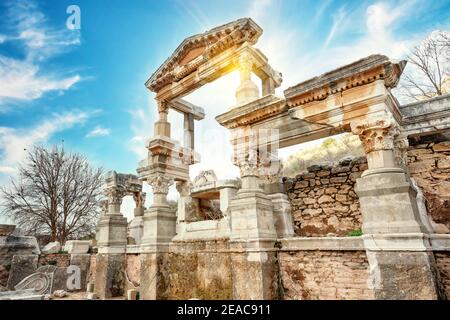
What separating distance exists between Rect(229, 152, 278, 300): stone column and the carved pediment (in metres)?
4.70

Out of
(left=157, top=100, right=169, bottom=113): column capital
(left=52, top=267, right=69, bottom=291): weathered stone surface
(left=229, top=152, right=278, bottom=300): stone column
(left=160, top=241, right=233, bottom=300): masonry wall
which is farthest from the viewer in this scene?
(left=157, top=100, right=169, bottom=113): column capital

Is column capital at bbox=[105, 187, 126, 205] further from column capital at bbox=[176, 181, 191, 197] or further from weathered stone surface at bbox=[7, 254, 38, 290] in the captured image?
weathered stone surface at bbox=[7, 254, 38, 290]

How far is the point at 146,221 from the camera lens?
9.45 meters

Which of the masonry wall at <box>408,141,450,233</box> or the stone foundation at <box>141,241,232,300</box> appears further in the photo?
the stone foundation at <box>141,241,232,300</box>

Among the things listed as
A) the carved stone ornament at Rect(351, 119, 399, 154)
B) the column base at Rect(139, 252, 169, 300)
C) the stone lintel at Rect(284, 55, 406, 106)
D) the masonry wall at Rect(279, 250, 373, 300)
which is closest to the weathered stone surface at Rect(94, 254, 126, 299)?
the column base at Rect(139, 252, 169, 300)

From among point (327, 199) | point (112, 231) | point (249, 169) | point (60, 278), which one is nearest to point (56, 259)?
point (60, 278)

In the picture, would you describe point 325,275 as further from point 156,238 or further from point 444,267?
point 156,238

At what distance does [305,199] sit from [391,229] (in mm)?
3328

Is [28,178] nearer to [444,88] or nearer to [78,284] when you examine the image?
[78,284]

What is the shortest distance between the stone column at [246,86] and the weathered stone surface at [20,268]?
837 cm

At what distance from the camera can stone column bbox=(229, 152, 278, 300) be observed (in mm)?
5355
